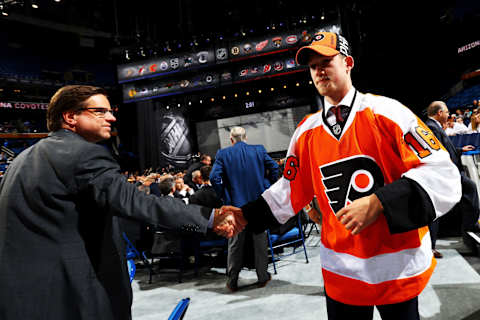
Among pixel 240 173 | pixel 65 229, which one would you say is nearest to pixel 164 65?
pixel 240 173

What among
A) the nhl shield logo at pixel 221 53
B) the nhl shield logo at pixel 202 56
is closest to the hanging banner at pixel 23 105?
the nhl shield logo at pixel 202 56

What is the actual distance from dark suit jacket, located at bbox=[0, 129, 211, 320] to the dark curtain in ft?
44.7

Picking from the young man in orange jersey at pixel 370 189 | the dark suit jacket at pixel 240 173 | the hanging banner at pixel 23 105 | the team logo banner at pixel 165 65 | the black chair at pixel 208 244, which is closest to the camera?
the young man in orange jersey at pixel 370 189

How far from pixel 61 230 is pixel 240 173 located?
291 cm

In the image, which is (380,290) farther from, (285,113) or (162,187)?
(285,113)

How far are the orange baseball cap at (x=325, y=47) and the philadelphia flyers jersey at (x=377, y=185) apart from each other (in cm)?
18

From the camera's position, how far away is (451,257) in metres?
3.89

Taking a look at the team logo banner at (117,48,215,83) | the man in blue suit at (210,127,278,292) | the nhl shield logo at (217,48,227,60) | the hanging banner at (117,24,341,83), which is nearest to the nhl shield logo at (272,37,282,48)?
the hanging banner at (117,24,341,83)

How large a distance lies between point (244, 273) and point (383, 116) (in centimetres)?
385

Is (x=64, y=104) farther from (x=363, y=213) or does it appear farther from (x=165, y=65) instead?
(x=165, y=65)

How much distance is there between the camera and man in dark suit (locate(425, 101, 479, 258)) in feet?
10.2

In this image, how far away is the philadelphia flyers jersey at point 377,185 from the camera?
1.06 meters

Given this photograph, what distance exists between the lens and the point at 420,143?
3.55 ft

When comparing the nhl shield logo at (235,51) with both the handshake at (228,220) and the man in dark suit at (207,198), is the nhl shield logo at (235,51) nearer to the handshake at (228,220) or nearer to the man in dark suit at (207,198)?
the man in dark suit at (207,198)
